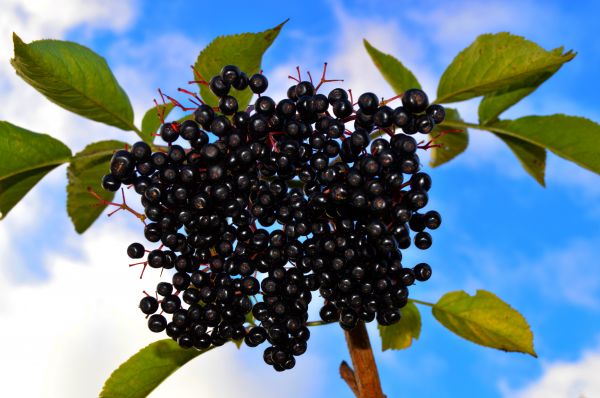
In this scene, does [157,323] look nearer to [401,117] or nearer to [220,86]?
[220,86]

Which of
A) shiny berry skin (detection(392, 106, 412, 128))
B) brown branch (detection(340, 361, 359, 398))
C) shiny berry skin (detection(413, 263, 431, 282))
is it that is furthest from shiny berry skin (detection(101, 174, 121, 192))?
brown branch (detection(340, 361, 359, 398))

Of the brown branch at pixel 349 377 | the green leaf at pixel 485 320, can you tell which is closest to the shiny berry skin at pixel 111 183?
the brown branch at pixel 349 377

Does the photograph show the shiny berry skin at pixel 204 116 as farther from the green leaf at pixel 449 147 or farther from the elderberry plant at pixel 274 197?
the green leaf at pixel 449 147

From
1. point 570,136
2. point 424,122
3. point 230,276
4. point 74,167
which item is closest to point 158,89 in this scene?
point 74,167

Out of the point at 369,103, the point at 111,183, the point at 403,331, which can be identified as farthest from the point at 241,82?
the point at 403,331

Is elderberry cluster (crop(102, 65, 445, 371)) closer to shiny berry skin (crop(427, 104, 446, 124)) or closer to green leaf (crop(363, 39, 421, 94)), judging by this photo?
→ shiny berry skin (crop(427, 104, 446, 124))

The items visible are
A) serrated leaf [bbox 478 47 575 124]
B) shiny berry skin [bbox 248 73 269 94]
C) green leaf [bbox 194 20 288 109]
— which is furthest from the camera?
serrated leaf [bbox 478 47 575 124]

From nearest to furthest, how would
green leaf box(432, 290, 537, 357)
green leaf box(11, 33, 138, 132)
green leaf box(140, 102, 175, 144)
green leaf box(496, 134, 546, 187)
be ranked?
Result: green leaf box(11, 33, 138, 132)
green leaf box(432, 290, 537, 357)
green leaf box(140, 102, 175, 144)
green leaf box(496, 134, 546, 187)
